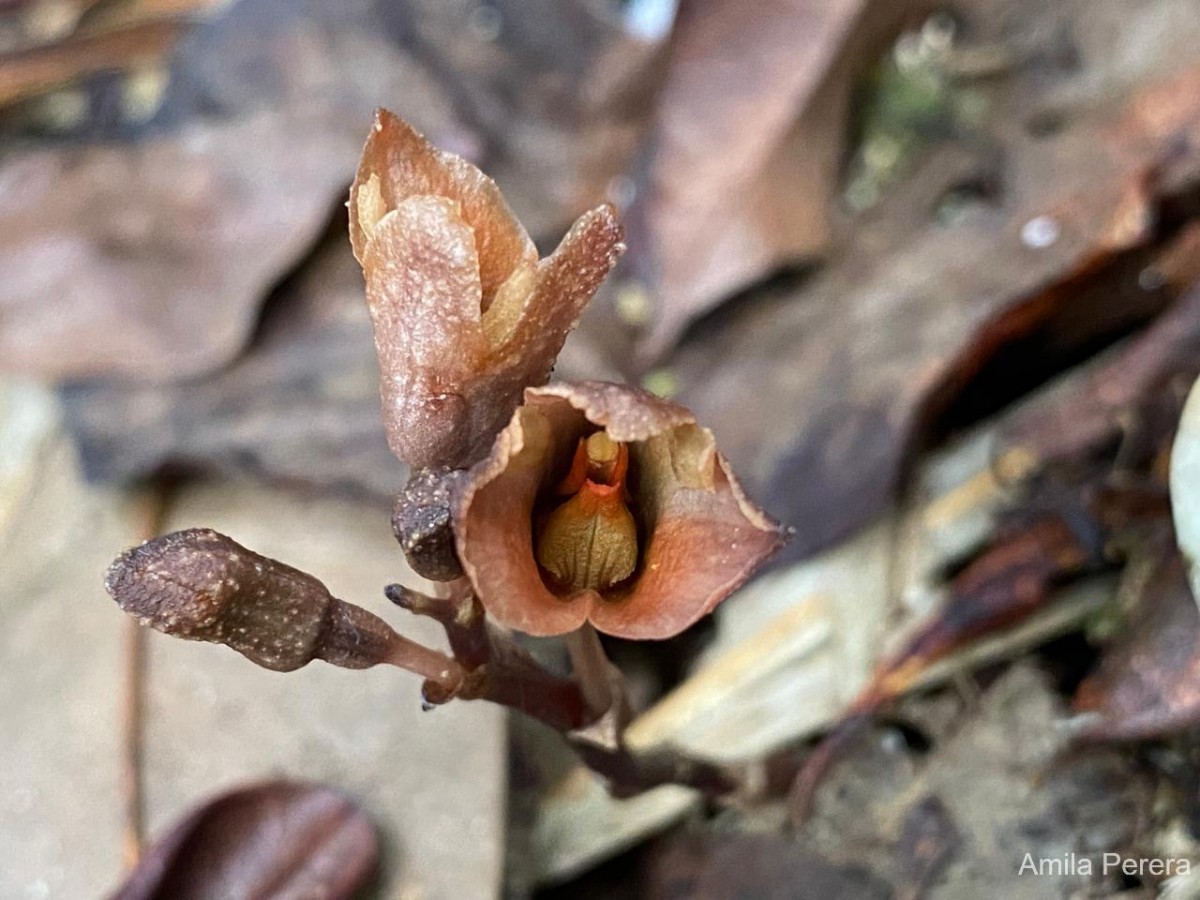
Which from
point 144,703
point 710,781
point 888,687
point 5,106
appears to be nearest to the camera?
point 710,781

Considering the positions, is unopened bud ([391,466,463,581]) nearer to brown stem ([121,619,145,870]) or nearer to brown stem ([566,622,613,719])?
brown stem ([566,622,613,719])

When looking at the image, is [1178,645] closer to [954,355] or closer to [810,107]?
[954,355]

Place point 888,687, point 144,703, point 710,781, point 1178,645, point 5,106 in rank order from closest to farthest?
1. point 1178,645
2. point 710,781
3. point 888,687
4. point 144,703
5. point 5,106

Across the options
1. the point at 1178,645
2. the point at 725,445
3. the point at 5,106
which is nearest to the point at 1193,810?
the point at 1178,645

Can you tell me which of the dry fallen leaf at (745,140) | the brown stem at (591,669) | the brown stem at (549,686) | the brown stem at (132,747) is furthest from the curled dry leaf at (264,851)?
the dry fallen leaf at (745,140)

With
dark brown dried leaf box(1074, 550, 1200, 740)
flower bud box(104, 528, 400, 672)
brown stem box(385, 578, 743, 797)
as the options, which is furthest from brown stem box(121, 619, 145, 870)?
dark brown dried leaf box(1074, 550, 1200, 740)

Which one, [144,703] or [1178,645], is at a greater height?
[144,703]

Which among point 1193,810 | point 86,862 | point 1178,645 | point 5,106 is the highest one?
point 5,106
